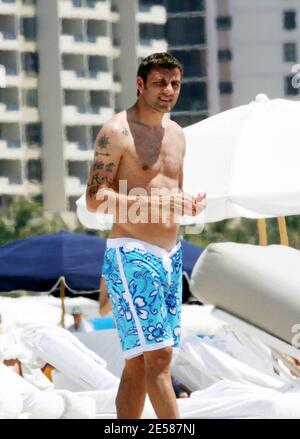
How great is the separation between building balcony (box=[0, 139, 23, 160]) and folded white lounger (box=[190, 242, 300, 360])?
2249 inches

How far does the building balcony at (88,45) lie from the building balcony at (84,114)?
123 inches

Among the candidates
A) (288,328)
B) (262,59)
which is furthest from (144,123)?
(262,59)

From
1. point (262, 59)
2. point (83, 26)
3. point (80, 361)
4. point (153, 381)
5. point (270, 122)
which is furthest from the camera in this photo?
point (83, 26)

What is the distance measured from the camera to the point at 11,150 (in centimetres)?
6444

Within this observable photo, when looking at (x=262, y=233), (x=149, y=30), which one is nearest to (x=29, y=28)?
(x=149, y=30)

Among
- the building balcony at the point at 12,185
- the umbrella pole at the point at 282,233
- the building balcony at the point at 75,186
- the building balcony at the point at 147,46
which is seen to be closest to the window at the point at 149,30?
the building balcony at the point at 147,46

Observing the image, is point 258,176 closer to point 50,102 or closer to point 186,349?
point 186,349

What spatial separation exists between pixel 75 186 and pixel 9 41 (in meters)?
9.02

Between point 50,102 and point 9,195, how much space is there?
16.4 feet

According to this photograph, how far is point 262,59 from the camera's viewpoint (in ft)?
140

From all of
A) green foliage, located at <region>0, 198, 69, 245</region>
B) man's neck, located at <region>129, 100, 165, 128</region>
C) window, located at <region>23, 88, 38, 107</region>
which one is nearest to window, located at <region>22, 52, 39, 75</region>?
window, located at <region>23, 88, 38, 107</region>

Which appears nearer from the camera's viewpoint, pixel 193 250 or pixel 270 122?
pixel 270 122

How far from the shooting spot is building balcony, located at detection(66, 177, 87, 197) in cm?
6345

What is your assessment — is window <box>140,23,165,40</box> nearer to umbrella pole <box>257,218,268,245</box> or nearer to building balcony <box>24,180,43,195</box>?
building balcony <box>24,180,43,195</box>
